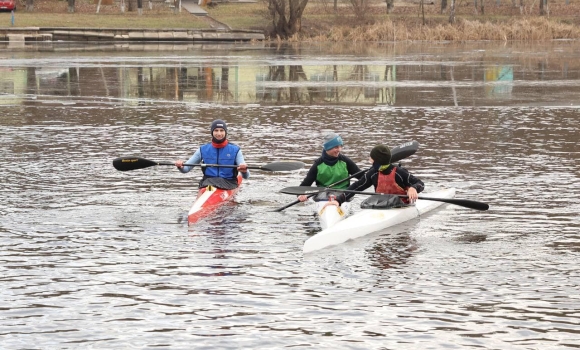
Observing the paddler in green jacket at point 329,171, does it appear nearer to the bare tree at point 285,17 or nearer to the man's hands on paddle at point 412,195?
the man's hands on paddle at point 412,195

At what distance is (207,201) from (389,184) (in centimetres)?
255

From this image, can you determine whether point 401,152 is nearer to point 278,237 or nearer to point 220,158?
point 278,237

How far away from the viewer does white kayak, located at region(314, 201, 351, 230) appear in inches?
522

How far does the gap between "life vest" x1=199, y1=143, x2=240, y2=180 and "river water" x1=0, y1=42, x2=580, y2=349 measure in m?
0.53

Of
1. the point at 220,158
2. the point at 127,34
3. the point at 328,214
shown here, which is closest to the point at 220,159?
the point at 220,158

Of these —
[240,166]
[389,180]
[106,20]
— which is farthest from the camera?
[106,20]

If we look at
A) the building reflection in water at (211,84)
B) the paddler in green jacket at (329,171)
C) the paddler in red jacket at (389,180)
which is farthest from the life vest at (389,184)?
the building reflection in water at (211,84)

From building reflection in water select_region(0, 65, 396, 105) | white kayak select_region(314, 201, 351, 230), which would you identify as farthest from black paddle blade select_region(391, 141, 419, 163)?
building reflection in water select_region(0, 65, 396, 105)

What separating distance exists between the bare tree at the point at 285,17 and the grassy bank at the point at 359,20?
2.93 feet

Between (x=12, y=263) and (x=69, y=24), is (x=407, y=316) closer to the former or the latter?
(x=12, y=263)

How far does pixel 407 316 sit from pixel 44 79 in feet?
101

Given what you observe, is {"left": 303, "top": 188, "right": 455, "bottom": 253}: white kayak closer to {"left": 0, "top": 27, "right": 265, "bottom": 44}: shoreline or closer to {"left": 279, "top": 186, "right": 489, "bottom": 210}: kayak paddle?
{"left": 279, "top": 186, "right": 489, "bottom": 210}: kayak paddle

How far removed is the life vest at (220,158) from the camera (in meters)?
15.4

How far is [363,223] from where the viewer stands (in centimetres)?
1302
